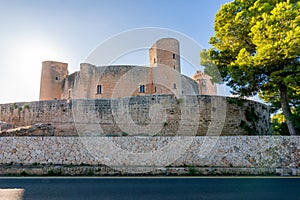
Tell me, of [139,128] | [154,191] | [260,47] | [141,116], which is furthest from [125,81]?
[154,191]

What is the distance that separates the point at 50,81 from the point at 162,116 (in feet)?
65.5

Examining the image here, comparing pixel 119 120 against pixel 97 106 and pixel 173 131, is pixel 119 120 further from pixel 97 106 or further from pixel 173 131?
pixel 173 131

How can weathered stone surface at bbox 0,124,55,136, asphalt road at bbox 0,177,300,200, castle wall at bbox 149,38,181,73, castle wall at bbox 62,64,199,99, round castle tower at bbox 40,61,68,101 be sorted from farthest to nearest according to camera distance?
round castle tower at bbox 40,61,68,101, castle wall at bbox 149,38,181,73, castle wall at bbox 62,64,199,99, weathered stone surface at bbox 0,124,55,136, asphalt road at bbox 0,177,300,200

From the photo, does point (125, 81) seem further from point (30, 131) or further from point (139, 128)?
point (30, 131)

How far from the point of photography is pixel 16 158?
31.2 feet

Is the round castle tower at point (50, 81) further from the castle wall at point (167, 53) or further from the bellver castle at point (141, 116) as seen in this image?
the castle wall at point (167, 53)

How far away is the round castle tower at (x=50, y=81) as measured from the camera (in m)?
30.2

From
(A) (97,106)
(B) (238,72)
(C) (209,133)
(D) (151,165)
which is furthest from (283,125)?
(A) (97,106)

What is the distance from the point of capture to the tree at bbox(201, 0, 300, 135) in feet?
34.6

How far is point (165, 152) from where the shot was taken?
388 inches

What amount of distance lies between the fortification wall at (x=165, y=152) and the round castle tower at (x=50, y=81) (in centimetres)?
2181

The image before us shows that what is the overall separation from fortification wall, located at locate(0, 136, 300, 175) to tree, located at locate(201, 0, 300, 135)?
9.59 feet

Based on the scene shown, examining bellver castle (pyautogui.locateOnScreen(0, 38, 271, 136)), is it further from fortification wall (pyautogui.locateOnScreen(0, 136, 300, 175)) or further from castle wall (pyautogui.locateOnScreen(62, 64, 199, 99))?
castle wall (pyautogui.locateOnScreen(62, 64, 199, 99))

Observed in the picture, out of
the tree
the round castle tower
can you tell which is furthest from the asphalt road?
the round castle tower
